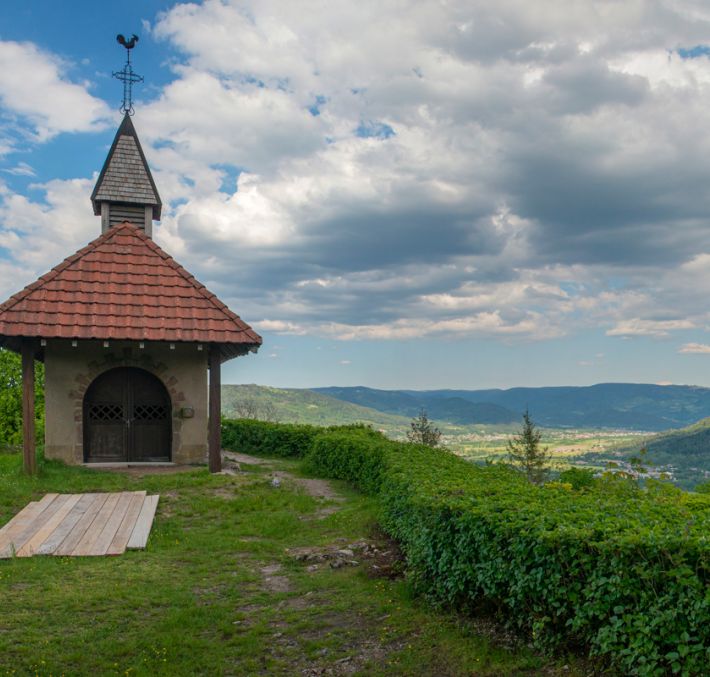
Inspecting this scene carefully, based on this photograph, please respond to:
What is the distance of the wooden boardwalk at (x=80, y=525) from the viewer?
30.6ft

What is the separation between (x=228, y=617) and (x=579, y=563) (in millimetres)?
3958

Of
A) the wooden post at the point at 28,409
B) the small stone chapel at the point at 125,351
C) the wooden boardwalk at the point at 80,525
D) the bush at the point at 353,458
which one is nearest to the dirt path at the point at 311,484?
the bush at the point at 353,458

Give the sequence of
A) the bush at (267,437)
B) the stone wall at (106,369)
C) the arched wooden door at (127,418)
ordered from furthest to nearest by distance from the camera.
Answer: the bush at (267,437)
the arched wooden door at (127,418)
the stone wall at (106,369)

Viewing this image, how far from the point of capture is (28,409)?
14875 millimetres

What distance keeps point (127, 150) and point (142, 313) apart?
7.41 meters

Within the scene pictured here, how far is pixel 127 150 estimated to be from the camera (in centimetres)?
2041

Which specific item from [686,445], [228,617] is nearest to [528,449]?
[228,617]

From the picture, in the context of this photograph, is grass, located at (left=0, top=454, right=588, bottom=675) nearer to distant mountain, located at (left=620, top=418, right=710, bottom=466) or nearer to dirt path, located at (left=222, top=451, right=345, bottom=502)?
dirt path, located at (left=222, top=451, right=345, bottom=502)

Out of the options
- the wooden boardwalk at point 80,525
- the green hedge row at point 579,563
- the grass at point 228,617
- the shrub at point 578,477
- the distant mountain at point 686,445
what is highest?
the green hedge row at point 579,563

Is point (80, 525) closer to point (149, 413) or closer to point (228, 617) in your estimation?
point (228, 617)

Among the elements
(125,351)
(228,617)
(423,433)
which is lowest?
(423,433)

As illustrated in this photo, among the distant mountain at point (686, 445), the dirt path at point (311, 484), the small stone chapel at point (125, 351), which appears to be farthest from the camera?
the distant mountain at point (686, 445)

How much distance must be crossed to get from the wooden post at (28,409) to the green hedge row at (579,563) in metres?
10.2

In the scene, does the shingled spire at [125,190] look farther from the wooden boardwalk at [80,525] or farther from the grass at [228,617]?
the grass at [228,617]
